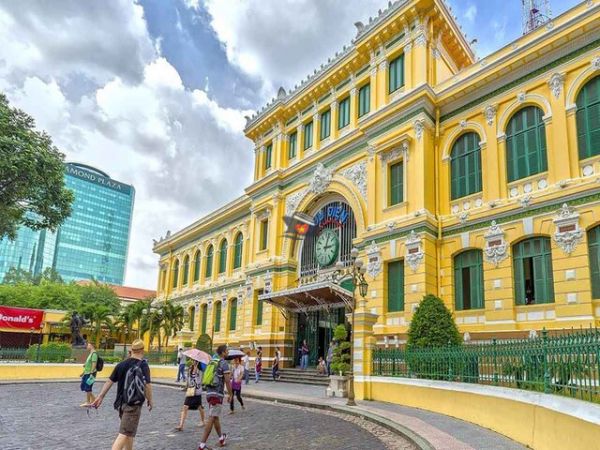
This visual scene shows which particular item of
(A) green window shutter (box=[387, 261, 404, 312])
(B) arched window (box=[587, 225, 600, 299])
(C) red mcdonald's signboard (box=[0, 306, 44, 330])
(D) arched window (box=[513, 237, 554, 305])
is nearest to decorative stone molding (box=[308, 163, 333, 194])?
(A) green window shutter (box=[387, 261, 404, 312])

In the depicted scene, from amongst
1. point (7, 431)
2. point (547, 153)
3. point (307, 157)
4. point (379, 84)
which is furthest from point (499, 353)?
point (307, 157)

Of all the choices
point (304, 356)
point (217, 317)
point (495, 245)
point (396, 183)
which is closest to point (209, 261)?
point (217, 317)

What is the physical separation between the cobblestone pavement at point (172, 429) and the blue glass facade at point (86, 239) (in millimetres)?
107017

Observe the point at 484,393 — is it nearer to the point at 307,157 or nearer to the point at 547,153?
the point at 547,153

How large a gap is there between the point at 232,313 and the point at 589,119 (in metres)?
23.7

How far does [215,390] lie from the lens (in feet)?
26.3

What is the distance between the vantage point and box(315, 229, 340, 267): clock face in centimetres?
2336

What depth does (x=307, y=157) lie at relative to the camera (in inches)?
1008

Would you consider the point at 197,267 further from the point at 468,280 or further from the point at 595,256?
the point at 595,256

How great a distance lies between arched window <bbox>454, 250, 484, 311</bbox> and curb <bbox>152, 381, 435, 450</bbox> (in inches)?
276

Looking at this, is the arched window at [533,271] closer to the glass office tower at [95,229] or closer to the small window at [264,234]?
the small window at [264,234]

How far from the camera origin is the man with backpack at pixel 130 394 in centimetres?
597

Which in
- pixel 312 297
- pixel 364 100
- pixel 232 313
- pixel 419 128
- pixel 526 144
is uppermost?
pixel 364 100

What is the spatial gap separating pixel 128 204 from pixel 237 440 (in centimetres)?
13117
